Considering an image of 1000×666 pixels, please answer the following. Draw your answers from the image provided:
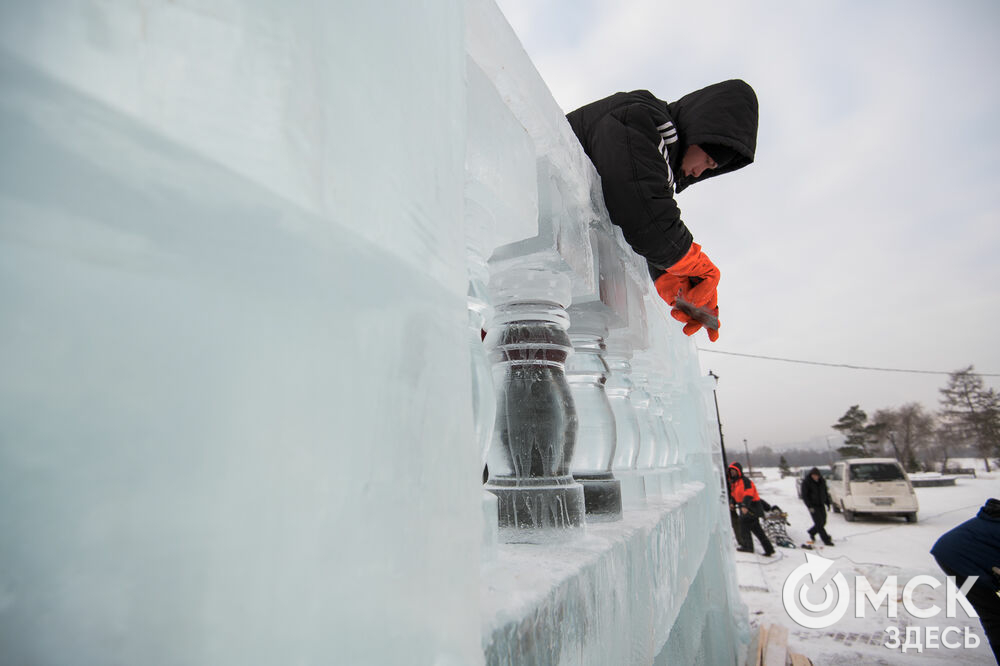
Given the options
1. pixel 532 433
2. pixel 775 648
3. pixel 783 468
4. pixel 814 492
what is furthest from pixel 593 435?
pixel 783 468

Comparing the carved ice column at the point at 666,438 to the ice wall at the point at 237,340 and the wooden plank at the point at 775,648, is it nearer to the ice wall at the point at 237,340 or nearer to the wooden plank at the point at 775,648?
the ice wall at the point at 237,340

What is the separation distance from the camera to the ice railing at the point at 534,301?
0.68 metres

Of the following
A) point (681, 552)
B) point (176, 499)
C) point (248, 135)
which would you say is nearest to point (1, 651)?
point (176, 499)

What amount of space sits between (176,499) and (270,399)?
5 centimetres

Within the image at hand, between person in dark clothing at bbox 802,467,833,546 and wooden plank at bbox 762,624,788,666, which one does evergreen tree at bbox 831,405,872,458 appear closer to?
person in dark clothing at bbox 802,467,833,546

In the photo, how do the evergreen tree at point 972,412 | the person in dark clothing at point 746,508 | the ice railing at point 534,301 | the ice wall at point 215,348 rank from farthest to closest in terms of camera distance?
1. the evergreen tree at point 972,412
2. the person in dark clothing at point 746,508
3. the ice railing at point 534,301
4. the ice wall at point 215,348

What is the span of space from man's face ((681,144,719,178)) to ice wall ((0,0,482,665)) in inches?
77.1

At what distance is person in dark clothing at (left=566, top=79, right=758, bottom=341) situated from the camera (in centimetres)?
135

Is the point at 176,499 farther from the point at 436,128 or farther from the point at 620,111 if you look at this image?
the point at 620,111

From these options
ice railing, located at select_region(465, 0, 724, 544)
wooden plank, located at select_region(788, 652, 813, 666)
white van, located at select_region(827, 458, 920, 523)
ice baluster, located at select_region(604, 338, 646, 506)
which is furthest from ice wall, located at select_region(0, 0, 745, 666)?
white van, located at select_region(827, 458, 920, 523)

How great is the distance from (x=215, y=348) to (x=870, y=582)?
974 centimetres

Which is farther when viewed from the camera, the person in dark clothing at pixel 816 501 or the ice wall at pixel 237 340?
the person in dark clothing at pixel 816 501

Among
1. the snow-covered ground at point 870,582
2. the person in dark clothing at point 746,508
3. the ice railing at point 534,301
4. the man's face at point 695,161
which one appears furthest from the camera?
the person in dark clothing at point 746,508

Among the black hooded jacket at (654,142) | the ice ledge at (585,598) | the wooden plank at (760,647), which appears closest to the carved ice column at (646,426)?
the black hooded jacket at (654,142)
